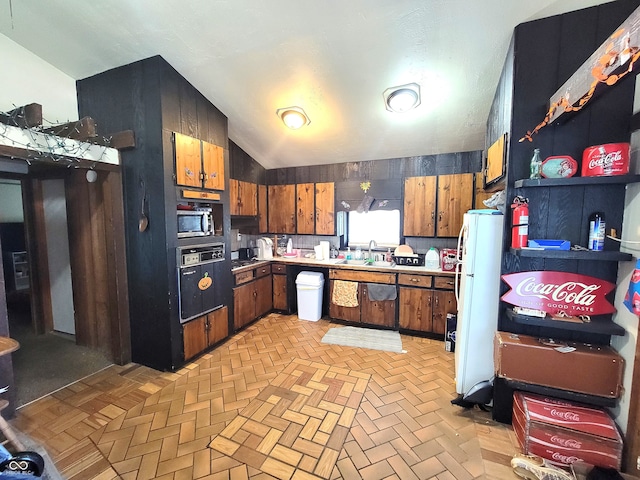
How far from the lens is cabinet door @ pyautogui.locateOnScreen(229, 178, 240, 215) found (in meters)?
3.58

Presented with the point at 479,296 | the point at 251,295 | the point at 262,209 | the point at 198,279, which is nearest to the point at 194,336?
the point at 198,279

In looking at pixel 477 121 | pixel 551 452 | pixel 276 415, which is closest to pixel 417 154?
pixel 477 121

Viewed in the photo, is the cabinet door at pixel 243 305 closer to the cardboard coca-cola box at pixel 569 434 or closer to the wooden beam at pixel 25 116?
the wooden beam at pixel 25 116

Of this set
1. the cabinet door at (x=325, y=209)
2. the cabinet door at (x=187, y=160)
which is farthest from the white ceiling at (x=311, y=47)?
the cabinet door at (x=325, y=209)

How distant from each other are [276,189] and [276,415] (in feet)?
10.3

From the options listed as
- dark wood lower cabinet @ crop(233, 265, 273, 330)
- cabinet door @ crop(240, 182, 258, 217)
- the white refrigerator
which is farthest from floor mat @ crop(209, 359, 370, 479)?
cabinet door @ crop(240, 182, 258, 217)

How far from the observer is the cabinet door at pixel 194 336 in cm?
262

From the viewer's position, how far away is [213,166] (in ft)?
9.52

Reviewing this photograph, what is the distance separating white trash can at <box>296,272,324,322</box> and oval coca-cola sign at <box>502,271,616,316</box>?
238 centimetres

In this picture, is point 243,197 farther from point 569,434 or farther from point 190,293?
point 569,434

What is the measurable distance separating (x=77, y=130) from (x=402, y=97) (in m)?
2.79

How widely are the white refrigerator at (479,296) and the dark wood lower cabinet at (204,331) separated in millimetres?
2444

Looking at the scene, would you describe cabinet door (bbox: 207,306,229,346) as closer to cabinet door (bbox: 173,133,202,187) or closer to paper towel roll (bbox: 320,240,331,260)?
cabinet door (bbox: 173,133,202,187)

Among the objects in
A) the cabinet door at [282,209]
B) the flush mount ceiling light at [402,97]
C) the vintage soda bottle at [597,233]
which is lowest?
the vintage soda bottle at [597,233]
